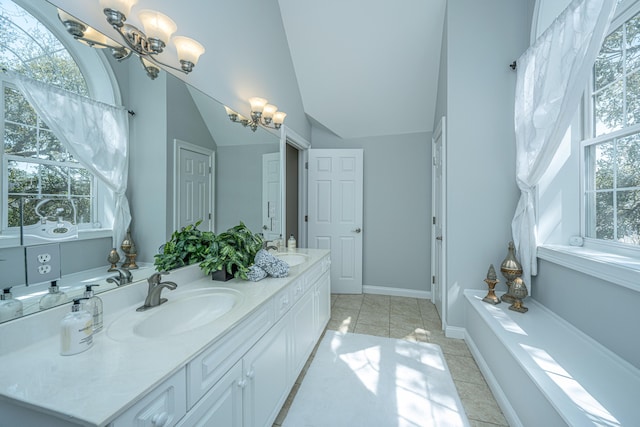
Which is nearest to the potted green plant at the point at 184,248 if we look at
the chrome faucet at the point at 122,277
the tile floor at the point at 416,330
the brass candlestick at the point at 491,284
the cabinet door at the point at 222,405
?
the chrome faucet at the point at 122,277

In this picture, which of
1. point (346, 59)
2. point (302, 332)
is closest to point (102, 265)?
point (302, 332)

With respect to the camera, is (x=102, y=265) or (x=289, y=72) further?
(x=289, y=72)

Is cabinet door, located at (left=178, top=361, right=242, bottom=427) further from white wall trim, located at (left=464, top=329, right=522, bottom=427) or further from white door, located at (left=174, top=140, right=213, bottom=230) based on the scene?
white wall trim, located at (left=464, top=329, right=522, bottom=427)

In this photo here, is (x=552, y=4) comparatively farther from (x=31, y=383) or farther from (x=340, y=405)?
(x=31, y=383)

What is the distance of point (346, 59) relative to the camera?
116 inches

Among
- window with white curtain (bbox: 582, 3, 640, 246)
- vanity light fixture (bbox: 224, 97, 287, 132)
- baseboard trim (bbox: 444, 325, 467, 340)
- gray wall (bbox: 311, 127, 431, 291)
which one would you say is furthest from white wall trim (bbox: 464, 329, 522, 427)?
vanity light fixture (bbox: 224, 97, 287, 132)

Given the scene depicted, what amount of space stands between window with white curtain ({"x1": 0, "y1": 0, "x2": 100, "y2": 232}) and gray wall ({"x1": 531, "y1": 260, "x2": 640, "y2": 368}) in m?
2.43

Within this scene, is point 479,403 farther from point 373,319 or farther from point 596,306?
point 373,319

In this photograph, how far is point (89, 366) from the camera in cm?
70

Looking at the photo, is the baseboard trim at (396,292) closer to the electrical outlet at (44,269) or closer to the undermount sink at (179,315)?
the undermount sink at (179,315)

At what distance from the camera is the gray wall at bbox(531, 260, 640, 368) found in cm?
125

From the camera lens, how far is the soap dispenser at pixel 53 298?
873 millimetres

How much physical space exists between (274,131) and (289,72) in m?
0.87

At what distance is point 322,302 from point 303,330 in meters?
0.54
